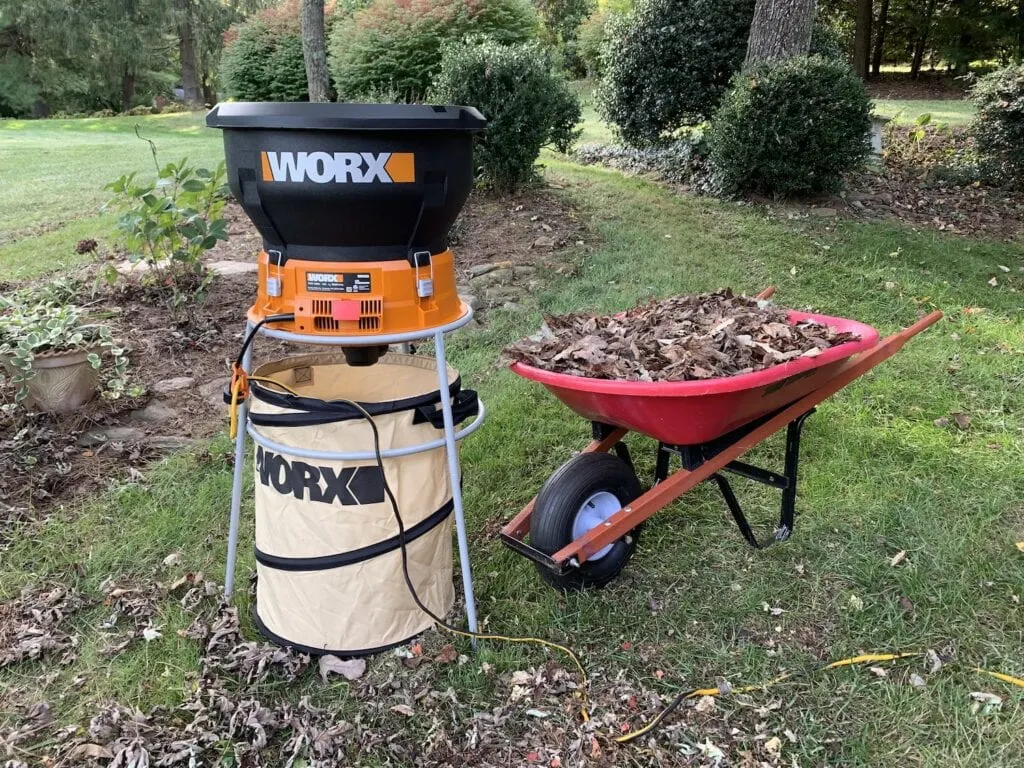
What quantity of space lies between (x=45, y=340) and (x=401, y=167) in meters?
2.42

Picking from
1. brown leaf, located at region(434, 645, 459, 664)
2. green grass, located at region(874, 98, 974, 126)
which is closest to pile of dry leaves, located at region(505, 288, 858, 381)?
brown leaf, located at region(434, 645, 459, 664)

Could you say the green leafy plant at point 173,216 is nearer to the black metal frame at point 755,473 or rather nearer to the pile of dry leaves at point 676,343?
the pile of dry leaves at point 676,343

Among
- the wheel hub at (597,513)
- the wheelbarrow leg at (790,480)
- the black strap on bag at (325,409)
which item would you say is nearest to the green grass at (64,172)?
the black strap on bag at (325,409)

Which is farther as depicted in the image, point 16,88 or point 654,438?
point 16,88

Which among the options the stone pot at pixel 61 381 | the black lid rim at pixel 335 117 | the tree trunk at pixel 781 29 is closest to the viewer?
the black lid rim at pixel 335 117

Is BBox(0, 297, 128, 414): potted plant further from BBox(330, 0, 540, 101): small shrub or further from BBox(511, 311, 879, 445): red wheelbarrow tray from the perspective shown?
BBox(330, 0, 540, 101): small shrub

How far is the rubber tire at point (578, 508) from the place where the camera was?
2326 millimetres

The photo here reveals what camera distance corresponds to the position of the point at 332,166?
1.77 meters

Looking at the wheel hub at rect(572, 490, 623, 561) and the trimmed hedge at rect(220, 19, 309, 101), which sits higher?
the trimmed hedge at rect(220, 19, 309, 101)

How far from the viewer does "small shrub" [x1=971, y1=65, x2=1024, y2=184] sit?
23.3 feet

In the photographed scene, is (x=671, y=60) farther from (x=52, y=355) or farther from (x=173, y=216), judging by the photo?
(x=52, y=355)

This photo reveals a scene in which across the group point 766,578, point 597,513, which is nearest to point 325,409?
point 597,513

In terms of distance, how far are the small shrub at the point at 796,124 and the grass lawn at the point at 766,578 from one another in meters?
2.70

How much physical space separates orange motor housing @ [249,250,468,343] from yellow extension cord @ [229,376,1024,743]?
23 centimetres
